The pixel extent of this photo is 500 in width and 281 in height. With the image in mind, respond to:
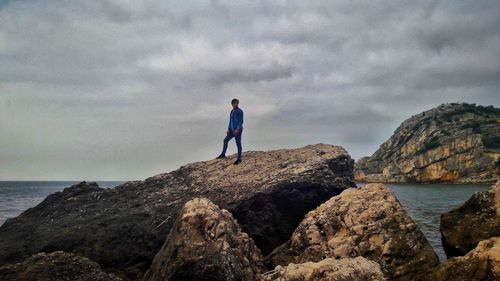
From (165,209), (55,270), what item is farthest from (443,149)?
(55,270)

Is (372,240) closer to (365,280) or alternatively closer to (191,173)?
(365,280)

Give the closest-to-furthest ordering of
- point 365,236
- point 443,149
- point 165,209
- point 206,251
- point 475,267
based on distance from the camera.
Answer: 1. point 475,267
2. point 206,251
3. point 365,236
4. point 165,209
5. point 443,149

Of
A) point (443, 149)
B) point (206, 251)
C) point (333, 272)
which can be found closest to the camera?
point (333, 272)

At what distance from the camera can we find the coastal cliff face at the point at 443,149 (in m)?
88.7

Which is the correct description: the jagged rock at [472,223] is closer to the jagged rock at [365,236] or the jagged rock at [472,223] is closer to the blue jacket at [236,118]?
the jagged rock at [365,236]

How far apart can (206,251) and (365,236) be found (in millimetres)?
3873

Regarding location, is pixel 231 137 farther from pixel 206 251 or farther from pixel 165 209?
pixel 206 251

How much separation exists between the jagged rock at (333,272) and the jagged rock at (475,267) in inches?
91.0

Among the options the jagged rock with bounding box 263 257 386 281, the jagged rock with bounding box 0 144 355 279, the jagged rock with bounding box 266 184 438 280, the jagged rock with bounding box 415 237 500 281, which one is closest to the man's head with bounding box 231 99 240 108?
the jagged rock with bounding box 0 144 355 279

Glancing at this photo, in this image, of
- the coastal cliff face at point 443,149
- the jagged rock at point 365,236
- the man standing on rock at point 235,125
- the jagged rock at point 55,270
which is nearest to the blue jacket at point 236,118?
the man standing on rock at point 235,125

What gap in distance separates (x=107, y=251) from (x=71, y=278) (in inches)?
154

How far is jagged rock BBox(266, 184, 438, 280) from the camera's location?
9414 mm

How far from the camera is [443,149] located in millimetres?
96500

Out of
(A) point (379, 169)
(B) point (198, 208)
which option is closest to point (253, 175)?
(B) point (198, 208)
